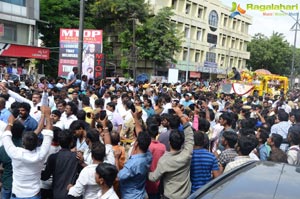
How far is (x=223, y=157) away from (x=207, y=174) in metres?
0.47

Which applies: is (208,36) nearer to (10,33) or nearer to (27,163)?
(10,33)

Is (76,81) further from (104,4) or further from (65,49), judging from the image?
(104,4)

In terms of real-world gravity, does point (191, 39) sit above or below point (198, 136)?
above

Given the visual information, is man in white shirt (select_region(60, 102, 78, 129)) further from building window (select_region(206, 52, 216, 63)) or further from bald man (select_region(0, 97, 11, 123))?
building window (select_region(206, 52, 216, 63))

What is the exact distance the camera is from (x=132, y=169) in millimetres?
4059

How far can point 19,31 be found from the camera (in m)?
27.7

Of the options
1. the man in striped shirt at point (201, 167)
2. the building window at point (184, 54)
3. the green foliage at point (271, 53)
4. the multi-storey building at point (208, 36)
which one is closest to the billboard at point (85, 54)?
the man in striped shirt at point (201, 167)

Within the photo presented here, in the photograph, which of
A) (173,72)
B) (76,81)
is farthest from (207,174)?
(173,72)

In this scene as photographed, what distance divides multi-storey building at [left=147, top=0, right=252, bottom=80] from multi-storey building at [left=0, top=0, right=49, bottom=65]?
639 inches

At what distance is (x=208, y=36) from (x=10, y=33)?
31.7 m

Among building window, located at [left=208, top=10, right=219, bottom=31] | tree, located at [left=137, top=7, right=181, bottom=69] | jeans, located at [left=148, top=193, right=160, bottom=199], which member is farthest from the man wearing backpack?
building window, located at [left=208, top=10, right=219, bottom=31]

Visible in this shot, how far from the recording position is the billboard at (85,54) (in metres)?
16.1

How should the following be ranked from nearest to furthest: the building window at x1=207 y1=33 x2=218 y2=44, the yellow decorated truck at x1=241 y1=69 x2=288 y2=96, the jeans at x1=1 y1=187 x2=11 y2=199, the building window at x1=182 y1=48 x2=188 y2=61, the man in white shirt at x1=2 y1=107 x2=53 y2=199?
the man in white shirt at x1=2 y1=107 x2=53 y2=199 → the jeans at x1=1 y1=187 x2=11 y2=199 → the yellow decorated truck at x1=241 y1=69 x2=288 y2=96 → the building window at x1=182 y1=48 x2=188 y2=61 → the building window at x1=207 y1=33 x2=218 y2=44

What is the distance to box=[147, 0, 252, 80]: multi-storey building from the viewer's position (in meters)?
46.2
